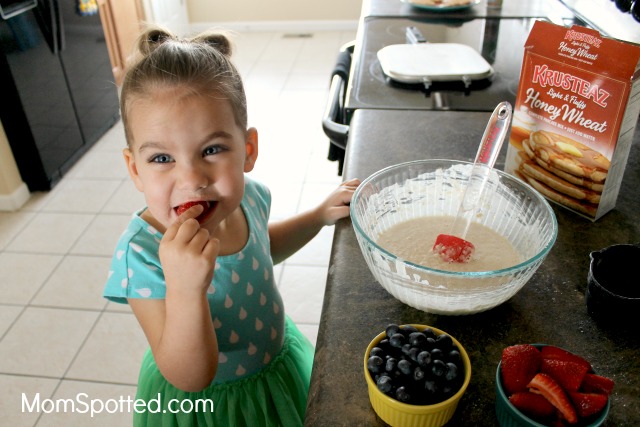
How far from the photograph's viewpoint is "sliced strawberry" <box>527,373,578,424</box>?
0.57 metres

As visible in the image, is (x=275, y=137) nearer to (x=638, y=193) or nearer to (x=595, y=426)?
(x=638, y=193)

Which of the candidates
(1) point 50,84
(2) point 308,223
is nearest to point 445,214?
(2) point 308,223

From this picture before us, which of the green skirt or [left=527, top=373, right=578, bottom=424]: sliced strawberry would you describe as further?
the green skirt

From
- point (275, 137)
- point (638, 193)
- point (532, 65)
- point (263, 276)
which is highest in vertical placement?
point (532, 65)

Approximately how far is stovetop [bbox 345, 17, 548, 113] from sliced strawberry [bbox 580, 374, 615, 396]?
885 millimetres

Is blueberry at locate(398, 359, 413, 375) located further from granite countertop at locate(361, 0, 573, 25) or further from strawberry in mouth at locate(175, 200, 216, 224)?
granite countertop at locate(361, 0, 573, 25)

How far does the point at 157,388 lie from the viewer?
41.5 inches

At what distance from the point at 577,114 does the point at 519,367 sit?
500 mm

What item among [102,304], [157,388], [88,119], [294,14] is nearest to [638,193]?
[157,388]

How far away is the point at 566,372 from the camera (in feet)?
1.96

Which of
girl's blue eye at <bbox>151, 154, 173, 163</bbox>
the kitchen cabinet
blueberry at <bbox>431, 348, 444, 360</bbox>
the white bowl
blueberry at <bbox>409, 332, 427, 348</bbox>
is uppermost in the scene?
girl's blue eye at <bbox>151, 154, 173, 163</bbox>

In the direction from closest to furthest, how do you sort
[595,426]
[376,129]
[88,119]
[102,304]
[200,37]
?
[595,426] → [200,37] → [376,129] → [102,304] → [88,119]

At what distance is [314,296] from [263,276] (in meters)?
1.11

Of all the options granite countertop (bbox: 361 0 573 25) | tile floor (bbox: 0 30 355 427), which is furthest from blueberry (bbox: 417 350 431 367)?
granite countertop (bbox: 361 0 573 25)
